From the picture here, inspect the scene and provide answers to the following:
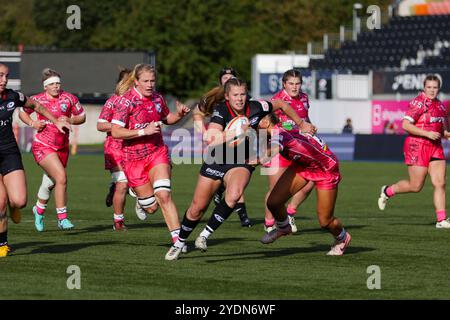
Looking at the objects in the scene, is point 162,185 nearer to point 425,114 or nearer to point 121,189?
point 121,189

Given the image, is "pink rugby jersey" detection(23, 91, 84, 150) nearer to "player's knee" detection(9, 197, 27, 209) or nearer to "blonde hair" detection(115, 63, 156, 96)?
"blonde hair" detection(115, 63, 156, 96)

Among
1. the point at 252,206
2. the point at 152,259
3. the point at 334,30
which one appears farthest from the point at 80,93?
the point at 152,259

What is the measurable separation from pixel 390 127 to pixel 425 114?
1311 inches

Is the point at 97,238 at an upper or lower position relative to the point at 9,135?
lower

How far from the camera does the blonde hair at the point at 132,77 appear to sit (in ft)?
45.8

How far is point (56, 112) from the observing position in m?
17.5

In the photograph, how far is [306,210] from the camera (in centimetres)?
2217

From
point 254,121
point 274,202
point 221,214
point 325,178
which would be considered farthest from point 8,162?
point 325,178

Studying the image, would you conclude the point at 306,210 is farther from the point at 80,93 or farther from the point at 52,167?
the point at 80,93

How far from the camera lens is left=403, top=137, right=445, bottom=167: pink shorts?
704 inches

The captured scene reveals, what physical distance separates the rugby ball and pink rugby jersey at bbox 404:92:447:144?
5251mm
